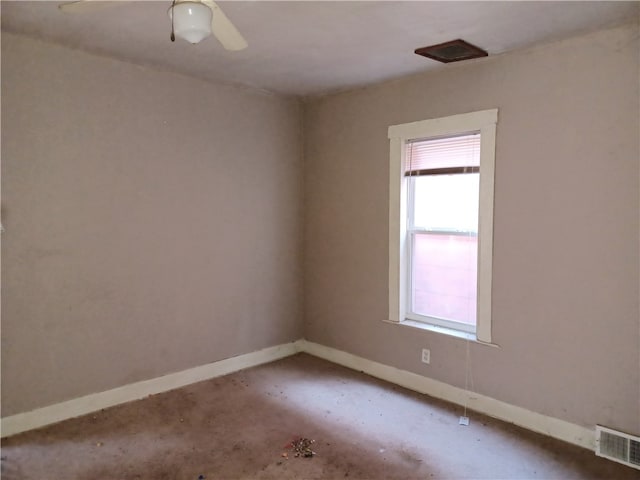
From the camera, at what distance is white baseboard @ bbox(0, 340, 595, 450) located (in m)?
2.86

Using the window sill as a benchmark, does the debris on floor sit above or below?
below

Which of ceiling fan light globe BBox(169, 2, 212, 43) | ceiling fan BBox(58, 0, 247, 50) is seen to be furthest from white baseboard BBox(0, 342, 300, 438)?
ceiling fan light globe BBox(169, 2, 212, 43)

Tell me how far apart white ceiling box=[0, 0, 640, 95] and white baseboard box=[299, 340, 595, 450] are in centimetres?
236

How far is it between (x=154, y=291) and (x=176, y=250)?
355mm

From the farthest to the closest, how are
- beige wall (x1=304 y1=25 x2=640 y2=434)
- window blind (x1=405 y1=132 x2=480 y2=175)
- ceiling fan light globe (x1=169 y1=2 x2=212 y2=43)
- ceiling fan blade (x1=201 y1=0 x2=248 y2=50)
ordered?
1. window blind (x1=405 y1=132 x2=480 y2=175)
2. beige wall (x1=304 y1=25 x2=640 y2=434)
3. ceiling fan blade (x1=201 y1=0 x2=248 y2=50)
4. ceiling fan light globe (x1=169 y1=2 x2=212 y2=43)

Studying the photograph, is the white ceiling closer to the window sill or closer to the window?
the window

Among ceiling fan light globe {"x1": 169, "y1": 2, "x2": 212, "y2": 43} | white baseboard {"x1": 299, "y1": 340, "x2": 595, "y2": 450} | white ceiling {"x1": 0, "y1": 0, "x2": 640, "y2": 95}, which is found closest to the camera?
ceiling fan light globe {"x1": 169, "y1": 2, "x2": 212, "y2": 43}

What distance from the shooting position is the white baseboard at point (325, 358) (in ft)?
9.37

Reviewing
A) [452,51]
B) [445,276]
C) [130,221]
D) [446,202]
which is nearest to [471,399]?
[445,276]

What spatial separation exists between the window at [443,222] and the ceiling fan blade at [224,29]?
1.86m

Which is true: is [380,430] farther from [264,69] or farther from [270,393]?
[264,69]

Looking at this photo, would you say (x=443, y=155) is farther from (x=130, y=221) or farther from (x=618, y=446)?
→ (x=130, y=221)

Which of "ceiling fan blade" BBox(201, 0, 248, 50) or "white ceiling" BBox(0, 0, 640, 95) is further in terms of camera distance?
"white ceiling" BBox(0, 0, 640, 95)

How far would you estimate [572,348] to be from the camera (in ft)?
9.27
